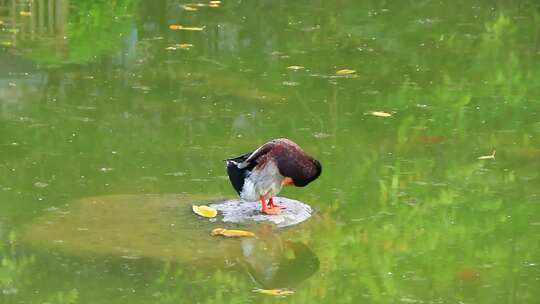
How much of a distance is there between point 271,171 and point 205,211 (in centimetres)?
44

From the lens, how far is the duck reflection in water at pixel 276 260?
6129 mm

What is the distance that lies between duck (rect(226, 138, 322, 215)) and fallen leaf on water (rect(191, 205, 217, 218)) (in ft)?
0.63

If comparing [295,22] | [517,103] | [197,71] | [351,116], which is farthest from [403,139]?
[295,22]

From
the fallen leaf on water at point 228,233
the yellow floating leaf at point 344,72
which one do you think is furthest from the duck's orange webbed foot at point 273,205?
the yellow floating leaf at point 344,72

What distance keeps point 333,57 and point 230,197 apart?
340 cm

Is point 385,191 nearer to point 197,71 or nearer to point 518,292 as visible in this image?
point 518,292

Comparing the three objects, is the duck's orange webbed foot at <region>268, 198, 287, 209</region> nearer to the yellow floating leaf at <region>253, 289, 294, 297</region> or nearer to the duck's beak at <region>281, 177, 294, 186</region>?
the duck's beak at <region>281, 177, 294, 186</region>

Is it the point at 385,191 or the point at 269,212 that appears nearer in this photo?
the point at 269,212

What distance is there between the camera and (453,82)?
9672mm

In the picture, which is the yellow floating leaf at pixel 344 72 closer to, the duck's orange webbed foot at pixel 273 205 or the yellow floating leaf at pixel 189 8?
the yellow floating leaf at pixel 189 8

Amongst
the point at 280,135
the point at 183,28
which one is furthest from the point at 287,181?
the point at 183,28

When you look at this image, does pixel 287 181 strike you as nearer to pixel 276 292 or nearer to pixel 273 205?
pixel 273 205

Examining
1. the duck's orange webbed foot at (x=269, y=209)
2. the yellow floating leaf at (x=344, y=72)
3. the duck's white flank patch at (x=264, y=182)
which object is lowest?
the duck's orange webbed foot at (x=269, y=209)

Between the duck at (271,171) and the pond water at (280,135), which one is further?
the duck at (271,171)
